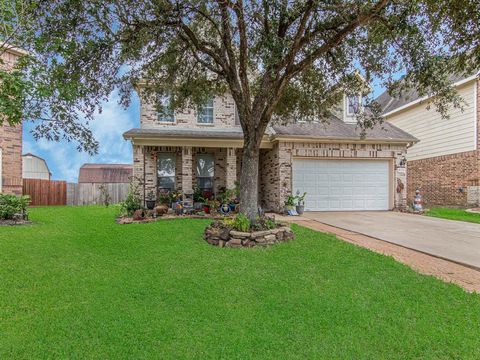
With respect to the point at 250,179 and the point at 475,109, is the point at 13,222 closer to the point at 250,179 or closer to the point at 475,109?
the point at 250,179

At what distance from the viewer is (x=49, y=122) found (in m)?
5.08

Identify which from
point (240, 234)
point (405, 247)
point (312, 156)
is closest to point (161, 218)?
point (240, 234)

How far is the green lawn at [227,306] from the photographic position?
2619mm

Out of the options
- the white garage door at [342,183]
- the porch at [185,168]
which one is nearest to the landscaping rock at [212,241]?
the porch at [185,168]

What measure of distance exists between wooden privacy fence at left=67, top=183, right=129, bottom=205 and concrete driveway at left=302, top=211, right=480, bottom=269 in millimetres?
12966

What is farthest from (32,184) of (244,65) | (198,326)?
(198,326)

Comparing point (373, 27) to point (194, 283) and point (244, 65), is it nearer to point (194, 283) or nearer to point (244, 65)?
point (244, 65)

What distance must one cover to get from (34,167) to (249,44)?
84.6 feet

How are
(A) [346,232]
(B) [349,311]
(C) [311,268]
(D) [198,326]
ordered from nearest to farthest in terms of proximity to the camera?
(D) [198,326]
(B) [349,311]
(C) [311,268]
(A) [346,232]

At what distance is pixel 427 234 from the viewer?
23.9 ft

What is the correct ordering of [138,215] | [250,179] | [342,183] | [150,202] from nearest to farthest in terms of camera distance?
1. [250,179]
2. [138,215]
3. [150,202]
4. [342,183]

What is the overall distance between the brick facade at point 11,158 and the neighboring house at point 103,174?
20177 mm

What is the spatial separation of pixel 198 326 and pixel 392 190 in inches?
475

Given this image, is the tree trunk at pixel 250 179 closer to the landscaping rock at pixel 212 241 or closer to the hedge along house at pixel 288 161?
the landscaping rock at pixel 212 241
